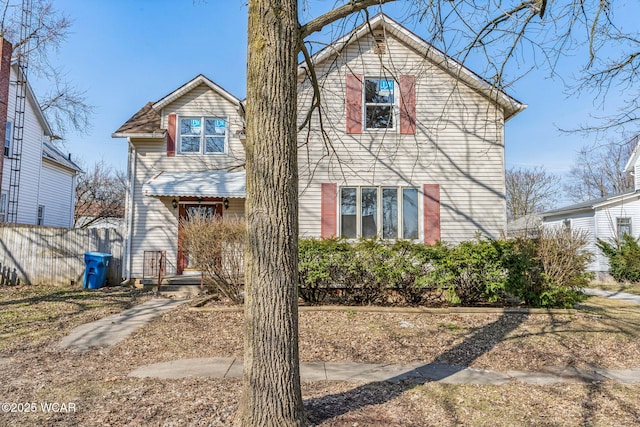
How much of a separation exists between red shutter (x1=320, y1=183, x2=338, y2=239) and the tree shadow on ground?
4.88 meters

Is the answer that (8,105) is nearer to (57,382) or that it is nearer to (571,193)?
(57,382)

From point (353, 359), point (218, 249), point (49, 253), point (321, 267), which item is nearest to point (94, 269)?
point (49, 253)

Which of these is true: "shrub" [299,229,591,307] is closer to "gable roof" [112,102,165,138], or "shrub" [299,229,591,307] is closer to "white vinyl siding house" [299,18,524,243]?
"white vinyl siding house" [299,18,524,243]

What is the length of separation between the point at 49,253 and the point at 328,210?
9817 mm

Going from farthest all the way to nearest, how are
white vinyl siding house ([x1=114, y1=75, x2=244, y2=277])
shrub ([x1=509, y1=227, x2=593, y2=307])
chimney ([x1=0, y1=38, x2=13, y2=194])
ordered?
1. chimney ([x1=0, y1=38, x2=13, y2=194])
2. white vinyl siding house ([x1=114, y1=75, x2=244, y2=277])
3. shrub ([x1=509, y1=227, x2=593, y2=307])

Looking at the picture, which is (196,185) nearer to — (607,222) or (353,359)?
(353,359)

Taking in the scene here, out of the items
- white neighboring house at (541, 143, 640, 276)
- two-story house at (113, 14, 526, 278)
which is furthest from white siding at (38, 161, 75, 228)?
white neighboring house at (541, 143, 640, 276)

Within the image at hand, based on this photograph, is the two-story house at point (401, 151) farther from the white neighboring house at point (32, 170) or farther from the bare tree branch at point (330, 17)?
the white neighboring house at point (32, 170)

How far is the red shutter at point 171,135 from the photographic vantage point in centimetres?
1302

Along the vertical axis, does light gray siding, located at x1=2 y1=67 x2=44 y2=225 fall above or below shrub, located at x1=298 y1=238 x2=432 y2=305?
above

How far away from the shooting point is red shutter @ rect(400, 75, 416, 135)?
1102 cm

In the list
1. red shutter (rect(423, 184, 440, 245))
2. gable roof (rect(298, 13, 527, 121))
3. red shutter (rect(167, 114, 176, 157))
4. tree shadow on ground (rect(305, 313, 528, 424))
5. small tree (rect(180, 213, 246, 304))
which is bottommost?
tree shadow on ground (rect(305, 313, 528, 424))

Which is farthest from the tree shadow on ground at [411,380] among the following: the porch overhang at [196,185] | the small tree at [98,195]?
the small tree at [98,195]

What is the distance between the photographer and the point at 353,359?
18.0 feet
